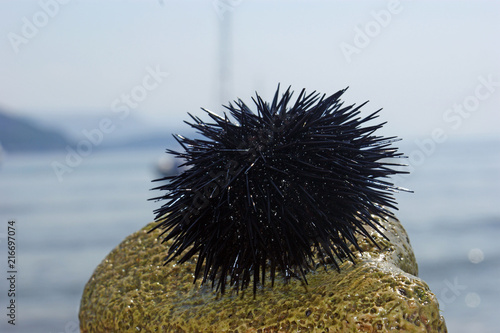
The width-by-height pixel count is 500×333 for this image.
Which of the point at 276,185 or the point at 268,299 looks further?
the point at 268,299

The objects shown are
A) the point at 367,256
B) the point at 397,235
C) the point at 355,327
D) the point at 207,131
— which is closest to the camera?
the point at 355,327

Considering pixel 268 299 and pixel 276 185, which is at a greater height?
pixel 276 185

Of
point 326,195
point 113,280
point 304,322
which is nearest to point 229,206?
point 326,195

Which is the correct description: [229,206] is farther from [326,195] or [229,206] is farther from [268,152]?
[326,195]
